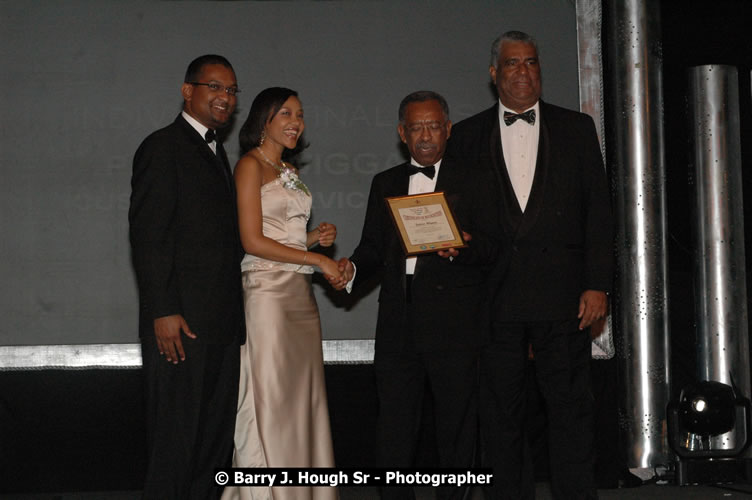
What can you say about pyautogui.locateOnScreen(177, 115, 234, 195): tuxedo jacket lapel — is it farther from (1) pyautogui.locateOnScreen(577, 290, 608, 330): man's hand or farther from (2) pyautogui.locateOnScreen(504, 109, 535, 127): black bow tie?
(1) pyautogui.locateOnScreen(577, 290, 608, 330): man's hand

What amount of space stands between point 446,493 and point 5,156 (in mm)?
3048

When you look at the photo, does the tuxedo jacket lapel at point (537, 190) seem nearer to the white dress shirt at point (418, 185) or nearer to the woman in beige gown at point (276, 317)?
the white dress shirt at point (418, 185)

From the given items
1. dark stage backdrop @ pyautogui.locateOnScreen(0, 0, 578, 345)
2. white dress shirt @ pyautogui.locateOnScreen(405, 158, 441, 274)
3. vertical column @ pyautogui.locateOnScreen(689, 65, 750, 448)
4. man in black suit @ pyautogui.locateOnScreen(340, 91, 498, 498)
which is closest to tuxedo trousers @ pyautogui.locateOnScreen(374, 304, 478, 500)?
man in black suit @ pyautogui.locateOnScreen(340, 91, 498, 498)

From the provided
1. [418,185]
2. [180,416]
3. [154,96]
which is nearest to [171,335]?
[180,416]

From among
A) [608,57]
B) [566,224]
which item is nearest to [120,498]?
[566,224]

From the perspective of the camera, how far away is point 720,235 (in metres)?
→ 4.53

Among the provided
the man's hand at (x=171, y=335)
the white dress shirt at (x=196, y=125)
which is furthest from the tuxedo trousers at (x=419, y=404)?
the white dress shirt at (x=196, y=125)

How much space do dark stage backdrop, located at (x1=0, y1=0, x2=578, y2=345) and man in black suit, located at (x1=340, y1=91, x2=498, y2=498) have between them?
4.36ft

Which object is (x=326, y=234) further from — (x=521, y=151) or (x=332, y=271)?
(x=521, y=151)

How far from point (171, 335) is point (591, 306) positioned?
1617 mm

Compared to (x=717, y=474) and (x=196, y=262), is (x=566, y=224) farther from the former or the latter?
(x=717, y=474)

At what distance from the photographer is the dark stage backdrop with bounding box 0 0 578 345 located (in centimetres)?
448

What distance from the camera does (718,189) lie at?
14.9 feet

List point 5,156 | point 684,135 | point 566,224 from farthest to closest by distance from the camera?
point 684,135 → point 5,156 → point 566,224
